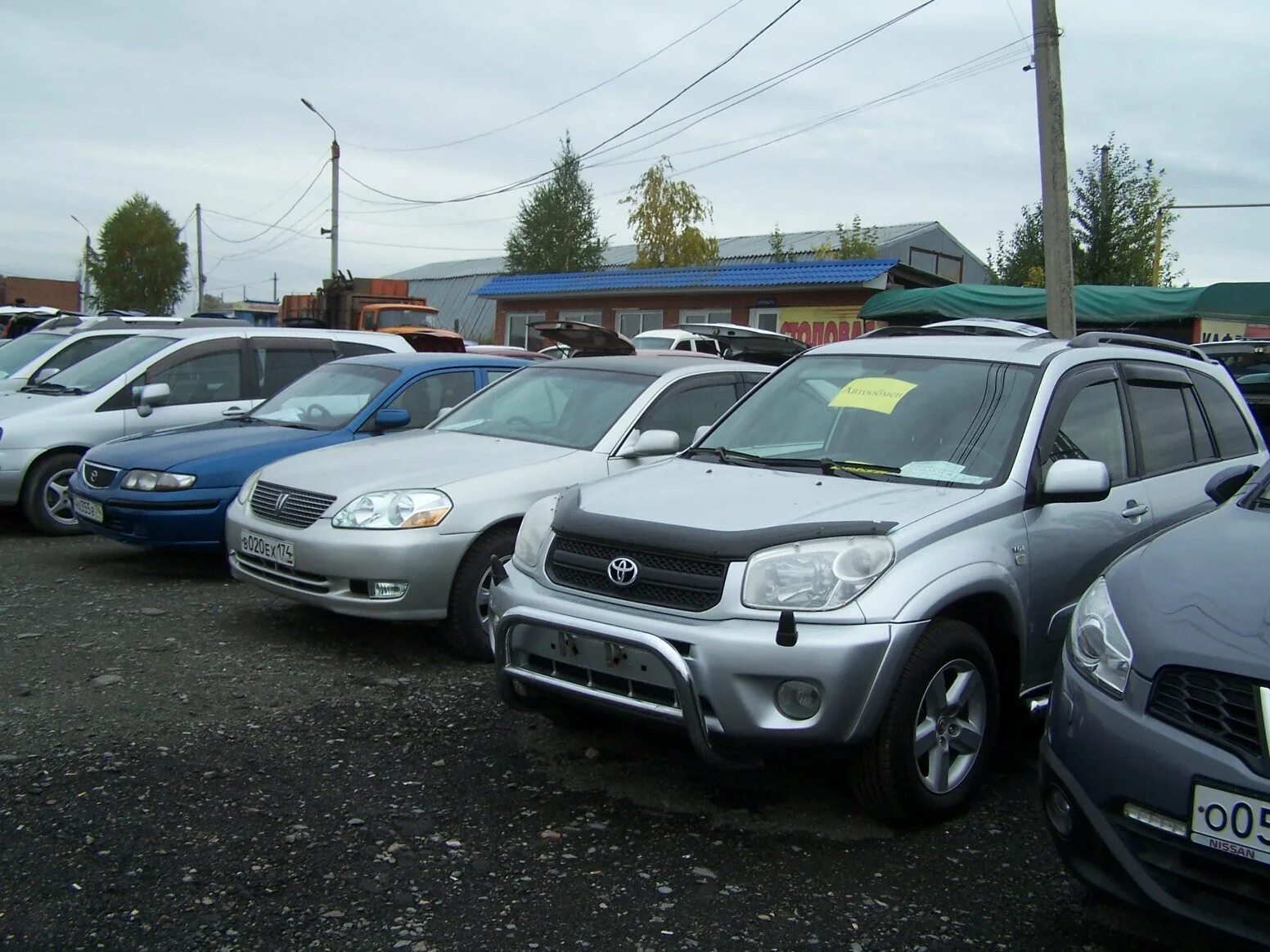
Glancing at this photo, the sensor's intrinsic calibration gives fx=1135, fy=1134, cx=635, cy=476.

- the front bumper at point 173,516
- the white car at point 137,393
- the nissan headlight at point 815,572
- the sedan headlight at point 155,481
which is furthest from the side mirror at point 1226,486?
the white car at point 137,393

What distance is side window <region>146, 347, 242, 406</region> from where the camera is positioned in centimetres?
938

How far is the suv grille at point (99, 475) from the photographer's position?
24.5ft

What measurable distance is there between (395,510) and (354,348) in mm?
4815

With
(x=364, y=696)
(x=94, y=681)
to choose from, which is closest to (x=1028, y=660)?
(x=364, y=696)

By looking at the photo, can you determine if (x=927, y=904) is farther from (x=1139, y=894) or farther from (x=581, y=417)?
(x=581, y=417)

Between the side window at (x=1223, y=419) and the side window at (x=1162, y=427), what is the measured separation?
0.74ft

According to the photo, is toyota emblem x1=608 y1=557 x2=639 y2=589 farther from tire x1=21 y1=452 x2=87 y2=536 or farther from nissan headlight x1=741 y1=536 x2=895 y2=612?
tire x1=21 y1=452 x2=87 y2=536

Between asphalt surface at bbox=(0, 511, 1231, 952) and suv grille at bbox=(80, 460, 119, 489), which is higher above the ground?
suv grille at bbox=(80, 460, 119, 489)

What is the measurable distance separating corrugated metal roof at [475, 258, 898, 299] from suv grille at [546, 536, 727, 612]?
2213 cm

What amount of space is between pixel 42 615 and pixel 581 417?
3259mm

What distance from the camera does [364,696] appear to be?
5145mm

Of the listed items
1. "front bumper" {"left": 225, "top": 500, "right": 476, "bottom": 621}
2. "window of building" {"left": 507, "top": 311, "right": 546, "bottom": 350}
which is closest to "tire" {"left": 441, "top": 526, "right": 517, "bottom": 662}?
"front bumper" {"left": 225, "top": 500, "right": 476, "bottom": 621}

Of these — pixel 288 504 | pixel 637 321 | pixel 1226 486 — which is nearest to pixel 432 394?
pixel 288 504

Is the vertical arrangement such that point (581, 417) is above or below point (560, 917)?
above
